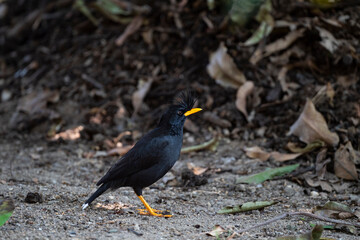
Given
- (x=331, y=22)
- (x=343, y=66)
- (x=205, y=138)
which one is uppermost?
(x=331, y=22)

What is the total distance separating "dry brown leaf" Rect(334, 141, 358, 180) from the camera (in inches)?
189

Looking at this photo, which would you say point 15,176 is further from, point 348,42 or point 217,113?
point 348,42

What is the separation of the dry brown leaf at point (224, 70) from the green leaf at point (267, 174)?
170 cm

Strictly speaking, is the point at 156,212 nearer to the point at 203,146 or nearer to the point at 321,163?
the point at 203,146

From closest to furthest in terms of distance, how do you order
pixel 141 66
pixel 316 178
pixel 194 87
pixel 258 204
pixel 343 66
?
pixel 258 204, pixel 316 178, pixel 343 66, pixel 194 87, pixel 141 66

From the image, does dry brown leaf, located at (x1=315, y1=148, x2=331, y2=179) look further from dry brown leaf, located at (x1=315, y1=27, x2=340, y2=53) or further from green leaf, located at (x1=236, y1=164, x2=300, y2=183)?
dry brown leaf, located at (x1=315, y1=27, x2=340, y2=53)

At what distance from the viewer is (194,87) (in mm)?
6652

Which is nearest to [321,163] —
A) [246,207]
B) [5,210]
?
[246,207]

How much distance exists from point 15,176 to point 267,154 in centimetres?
285

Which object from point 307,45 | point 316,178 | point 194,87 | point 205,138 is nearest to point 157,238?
point 316,178

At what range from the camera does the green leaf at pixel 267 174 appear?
4.90 m

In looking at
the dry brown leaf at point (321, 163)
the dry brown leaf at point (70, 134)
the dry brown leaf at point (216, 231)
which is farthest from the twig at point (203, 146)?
the dry brown leaf at point (216, 231)

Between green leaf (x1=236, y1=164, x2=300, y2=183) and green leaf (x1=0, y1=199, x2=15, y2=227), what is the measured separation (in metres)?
2.39

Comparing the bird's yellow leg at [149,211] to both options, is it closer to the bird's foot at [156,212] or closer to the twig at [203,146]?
the bird's foot at [156,212]
